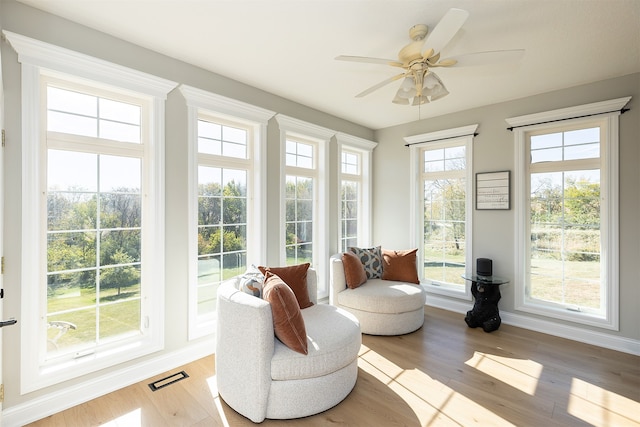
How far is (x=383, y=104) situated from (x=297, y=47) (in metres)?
1.63

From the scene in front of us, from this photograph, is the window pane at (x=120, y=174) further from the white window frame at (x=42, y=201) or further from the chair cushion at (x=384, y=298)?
the chair cushion at (x=384, y=298)

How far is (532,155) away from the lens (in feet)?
11.8

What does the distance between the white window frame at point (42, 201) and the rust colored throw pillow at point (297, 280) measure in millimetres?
1010

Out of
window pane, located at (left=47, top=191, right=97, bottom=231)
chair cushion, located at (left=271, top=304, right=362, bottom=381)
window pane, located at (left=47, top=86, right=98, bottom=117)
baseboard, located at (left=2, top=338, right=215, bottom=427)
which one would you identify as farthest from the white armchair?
window pane, located at (left=47, top=86, right=98, bottom=117)

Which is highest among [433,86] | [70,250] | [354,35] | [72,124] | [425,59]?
[354,35]

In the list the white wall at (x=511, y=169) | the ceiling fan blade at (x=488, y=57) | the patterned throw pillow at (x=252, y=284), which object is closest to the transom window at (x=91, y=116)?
the patterned throw pillow at (x=252, y=284)

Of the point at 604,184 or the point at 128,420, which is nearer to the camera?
the point at 128,420

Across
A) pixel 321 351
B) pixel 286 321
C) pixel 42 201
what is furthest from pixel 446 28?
pixel 42 201

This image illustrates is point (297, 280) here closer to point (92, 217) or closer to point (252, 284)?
point (252, 284)

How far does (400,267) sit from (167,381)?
2.69 meters

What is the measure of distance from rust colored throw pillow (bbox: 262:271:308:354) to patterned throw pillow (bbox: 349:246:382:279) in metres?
1.93

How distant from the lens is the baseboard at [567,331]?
2.99m

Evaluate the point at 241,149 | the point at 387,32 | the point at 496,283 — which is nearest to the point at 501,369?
the point at 496,283

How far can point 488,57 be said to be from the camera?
200 cm
